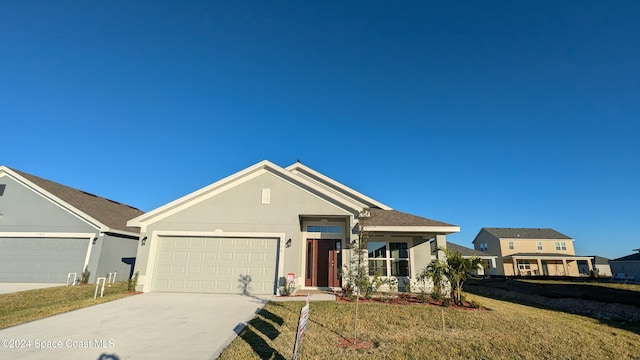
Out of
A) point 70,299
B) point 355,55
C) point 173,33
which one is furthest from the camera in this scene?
point 355,55

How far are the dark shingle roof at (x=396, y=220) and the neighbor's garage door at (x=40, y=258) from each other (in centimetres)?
1564

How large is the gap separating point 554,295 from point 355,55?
17.1 meters

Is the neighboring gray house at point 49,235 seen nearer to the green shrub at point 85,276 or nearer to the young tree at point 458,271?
the green shrub at point 85,276

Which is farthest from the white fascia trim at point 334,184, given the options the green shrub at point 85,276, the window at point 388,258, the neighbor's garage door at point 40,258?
the neighbor's garage door at point 40,258

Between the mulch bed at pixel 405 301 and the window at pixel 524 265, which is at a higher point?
the window at pixel 524 265

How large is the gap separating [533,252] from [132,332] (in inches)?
1693

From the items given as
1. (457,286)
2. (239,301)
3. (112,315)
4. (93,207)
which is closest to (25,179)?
(93,207)

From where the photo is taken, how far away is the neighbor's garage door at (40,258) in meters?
14.8

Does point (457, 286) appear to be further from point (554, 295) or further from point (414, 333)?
point (554, 295)

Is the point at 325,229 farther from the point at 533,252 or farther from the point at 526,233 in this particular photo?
the point at 526,233

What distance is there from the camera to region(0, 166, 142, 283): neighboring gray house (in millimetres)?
14898

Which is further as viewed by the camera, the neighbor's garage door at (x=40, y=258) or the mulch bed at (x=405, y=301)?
the neighbor's garage door at (x=40, y=258)

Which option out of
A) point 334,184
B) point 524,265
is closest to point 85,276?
point 334,184

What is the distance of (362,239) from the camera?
32.4 feet
